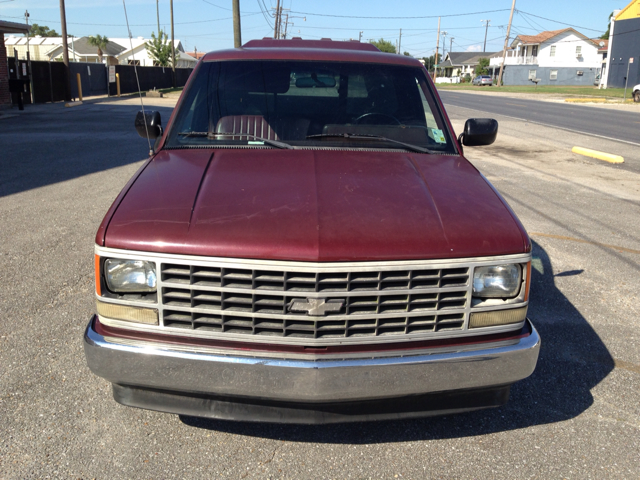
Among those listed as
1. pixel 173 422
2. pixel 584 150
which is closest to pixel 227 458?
pixel 173 422

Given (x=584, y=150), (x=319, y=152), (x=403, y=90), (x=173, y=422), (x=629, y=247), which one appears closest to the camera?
(x=173, y=422)

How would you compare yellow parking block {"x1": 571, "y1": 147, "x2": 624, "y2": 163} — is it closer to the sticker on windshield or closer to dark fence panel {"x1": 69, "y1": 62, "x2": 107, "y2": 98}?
the sticker on windshield

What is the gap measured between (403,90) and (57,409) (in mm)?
2920

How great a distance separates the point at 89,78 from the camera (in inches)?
1359

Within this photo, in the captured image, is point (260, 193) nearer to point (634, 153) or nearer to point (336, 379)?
point (336, 379)

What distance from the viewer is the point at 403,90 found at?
4.08 meters

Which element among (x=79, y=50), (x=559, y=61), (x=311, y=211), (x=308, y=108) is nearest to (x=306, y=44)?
(x=308, y=108)

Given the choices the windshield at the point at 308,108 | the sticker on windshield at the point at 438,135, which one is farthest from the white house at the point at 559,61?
the sticker on windshield at the point at 438,135

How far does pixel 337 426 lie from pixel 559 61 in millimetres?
93450

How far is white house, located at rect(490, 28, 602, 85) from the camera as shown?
83812mm

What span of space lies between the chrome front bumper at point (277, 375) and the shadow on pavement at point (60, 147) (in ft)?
21.5

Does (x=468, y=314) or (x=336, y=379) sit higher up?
(x=468, y=314)

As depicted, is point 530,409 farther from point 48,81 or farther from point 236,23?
point 48,81

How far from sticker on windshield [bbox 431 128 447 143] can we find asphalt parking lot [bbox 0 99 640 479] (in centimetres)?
154
